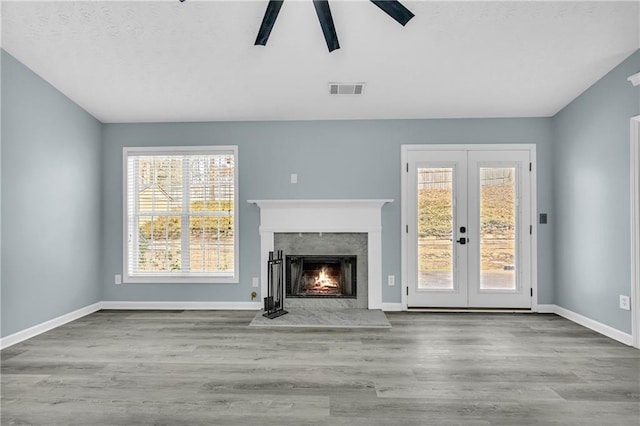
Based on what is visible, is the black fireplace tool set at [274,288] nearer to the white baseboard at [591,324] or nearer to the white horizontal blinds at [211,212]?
the white horizontal blinds at [211,212]

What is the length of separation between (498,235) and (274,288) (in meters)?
2.89

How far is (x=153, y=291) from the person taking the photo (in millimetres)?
4574

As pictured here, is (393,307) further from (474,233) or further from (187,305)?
(187,305)

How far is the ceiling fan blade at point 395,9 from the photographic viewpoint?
2264 mm

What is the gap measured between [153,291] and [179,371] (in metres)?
2.19

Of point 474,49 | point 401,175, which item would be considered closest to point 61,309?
point 401,175

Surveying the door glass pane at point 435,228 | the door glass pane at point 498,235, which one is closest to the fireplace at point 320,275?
the door glass pane at point 435,228

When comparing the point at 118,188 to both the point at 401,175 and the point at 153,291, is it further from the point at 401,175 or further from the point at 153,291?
the point at 401,175

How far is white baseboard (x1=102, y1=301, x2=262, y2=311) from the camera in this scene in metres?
4.52

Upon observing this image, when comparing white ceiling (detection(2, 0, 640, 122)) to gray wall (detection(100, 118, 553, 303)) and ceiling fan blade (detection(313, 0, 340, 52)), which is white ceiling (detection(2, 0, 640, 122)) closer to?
gray wall (detection(100, 118, 553, 303))

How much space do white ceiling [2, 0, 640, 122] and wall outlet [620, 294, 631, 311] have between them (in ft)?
7.15

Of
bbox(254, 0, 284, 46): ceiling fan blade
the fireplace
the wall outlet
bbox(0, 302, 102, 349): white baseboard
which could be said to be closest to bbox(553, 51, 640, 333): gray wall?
the wall outlet

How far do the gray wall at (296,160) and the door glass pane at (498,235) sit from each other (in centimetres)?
54

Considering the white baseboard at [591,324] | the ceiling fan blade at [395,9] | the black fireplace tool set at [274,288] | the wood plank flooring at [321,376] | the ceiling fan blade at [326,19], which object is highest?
the ceiling fan blade at [395,9]
